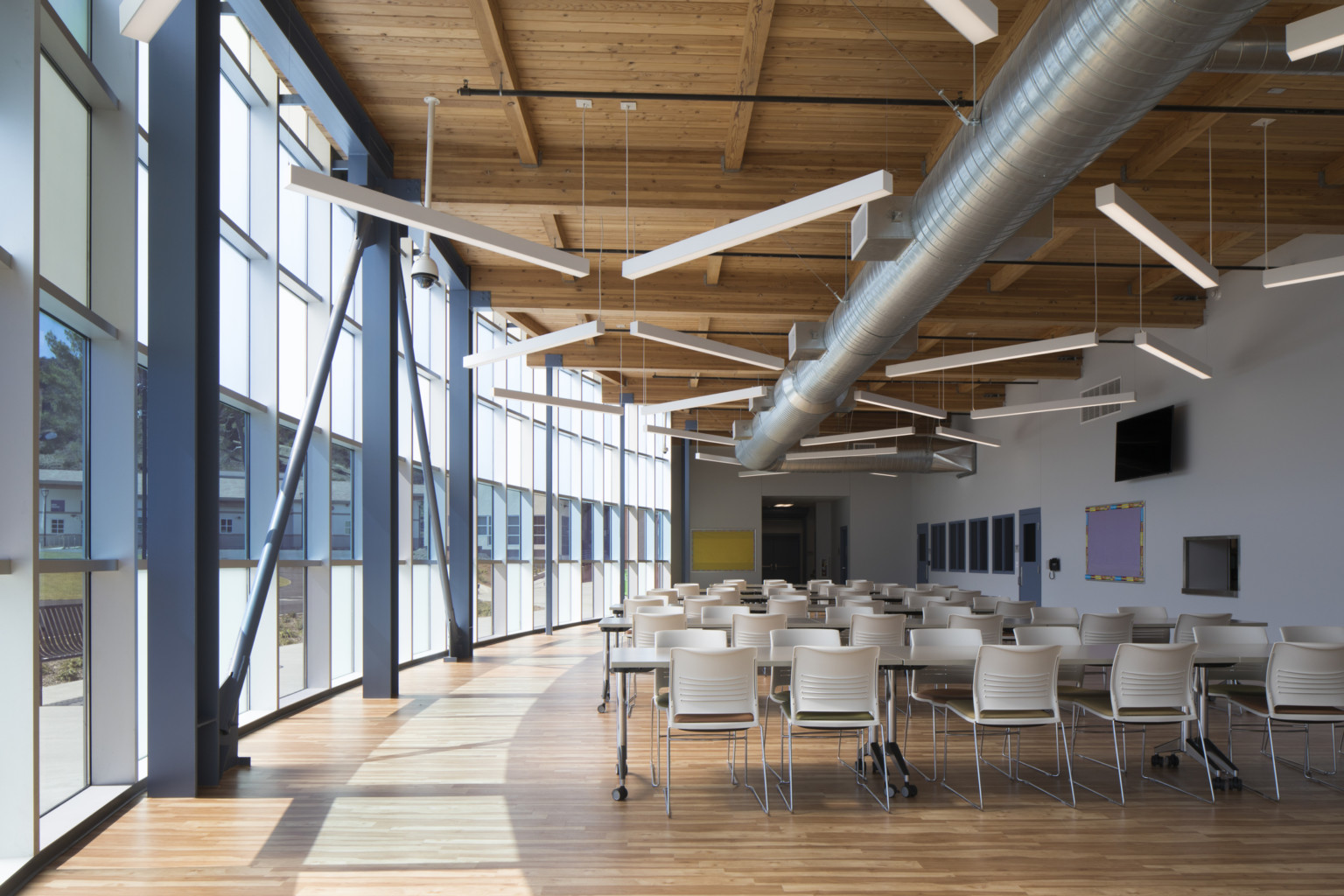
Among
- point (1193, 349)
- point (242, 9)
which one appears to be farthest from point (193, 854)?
point (1193, 349)

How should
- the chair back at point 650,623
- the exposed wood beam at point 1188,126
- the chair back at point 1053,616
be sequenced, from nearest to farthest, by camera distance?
the exposed wood beam at point 1188,126
the chair back at point 650,623
the chair back at point 1053,616

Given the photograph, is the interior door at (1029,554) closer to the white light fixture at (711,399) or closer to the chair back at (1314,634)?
the white light fixture at (711,399)

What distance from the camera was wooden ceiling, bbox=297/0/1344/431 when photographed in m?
5.77

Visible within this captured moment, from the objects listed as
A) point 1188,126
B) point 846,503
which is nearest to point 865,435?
point 1188,126

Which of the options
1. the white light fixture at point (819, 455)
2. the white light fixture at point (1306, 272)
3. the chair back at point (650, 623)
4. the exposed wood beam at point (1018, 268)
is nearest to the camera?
the white light fixture at point (1306, 272)

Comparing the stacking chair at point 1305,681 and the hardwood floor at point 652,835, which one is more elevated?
the stacking chair at point 1305,681

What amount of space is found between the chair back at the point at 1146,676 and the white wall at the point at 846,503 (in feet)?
61.0

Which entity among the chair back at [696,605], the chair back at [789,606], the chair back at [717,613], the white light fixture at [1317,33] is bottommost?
the chair back at [696,605]

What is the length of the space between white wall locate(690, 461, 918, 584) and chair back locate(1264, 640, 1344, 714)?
18507 mm

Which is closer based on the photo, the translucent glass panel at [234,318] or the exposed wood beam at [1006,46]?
the exposed wood beam at [1006,46]

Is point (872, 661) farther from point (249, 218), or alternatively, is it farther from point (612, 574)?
point (612, 574)

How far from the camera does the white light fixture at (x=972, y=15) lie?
2.95 meters

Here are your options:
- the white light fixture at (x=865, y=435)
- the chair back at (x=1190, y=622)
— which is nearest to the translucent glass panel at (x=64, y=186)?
the chair back at (x=1190, y=622)

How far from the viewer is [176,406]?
5.07 metres
